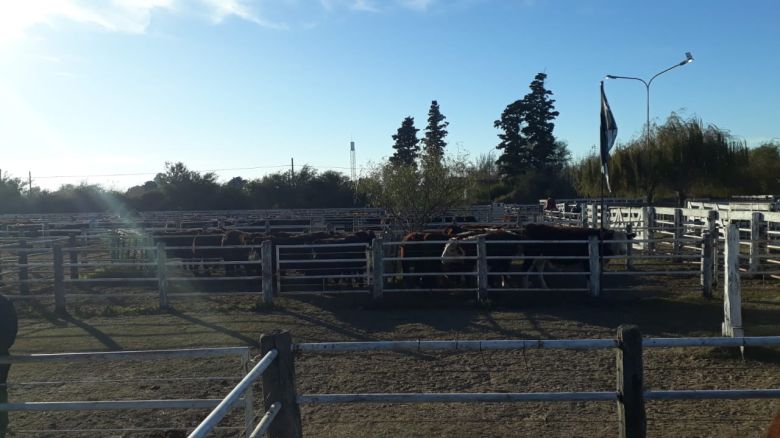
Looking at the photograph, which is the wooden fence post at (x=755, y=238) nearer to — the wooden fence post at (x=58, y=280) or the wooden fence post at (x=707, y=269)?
the wooden fence post at (x=707, y=269)

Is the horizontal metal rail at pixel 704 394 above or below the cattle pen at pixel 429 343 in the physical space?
above

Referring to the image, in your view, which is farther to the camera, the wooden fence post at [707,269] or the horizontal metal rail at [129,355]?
the wooden fence post at [707,269]

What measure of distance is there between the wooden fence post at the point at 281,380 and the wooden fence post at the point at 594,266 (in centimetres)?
896

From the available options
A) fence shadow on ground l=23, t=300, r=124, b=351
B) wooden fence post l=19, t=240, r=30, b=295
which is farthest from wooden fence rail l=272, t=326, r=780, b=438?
wooden fence post l=19, t=240, r=30, b=295

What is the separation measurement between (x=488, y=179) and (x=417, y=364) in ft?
169

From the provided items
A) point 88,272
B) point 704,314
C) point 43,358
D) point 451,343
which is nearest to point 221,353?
point 43,358

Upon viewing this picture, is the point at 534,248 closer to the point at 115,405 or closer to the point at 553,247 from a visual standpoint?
the point at 553,247

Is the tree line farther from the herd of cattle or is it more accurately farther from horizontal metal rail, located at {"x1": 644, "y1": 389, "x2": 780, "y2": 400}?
horizontal metal rail, located at {"x1": 644, "y1": 389, "x2": 780, "y2": 400}

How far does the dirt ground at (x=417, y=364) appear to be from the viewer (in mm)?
5469

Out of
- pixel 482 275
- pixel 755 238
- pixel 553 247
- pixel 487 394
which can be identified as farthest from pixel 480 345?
pixel 755 238

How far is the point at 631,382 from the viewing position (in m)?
3.80

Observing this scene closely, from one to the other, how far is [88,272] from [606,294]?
1419 centimetres

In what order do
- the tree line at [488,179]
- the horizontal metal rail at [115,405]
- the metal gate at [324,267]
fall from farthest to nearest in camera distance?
1. the tree line at [488,179]
2. the metal gate at [324,267]
3. the horizontal metal rail at [115,405]

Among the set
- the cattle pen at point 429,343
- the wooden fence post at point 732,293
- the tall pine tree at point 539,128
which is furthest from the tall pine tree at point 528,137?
the wooden fence post at point 732,293
